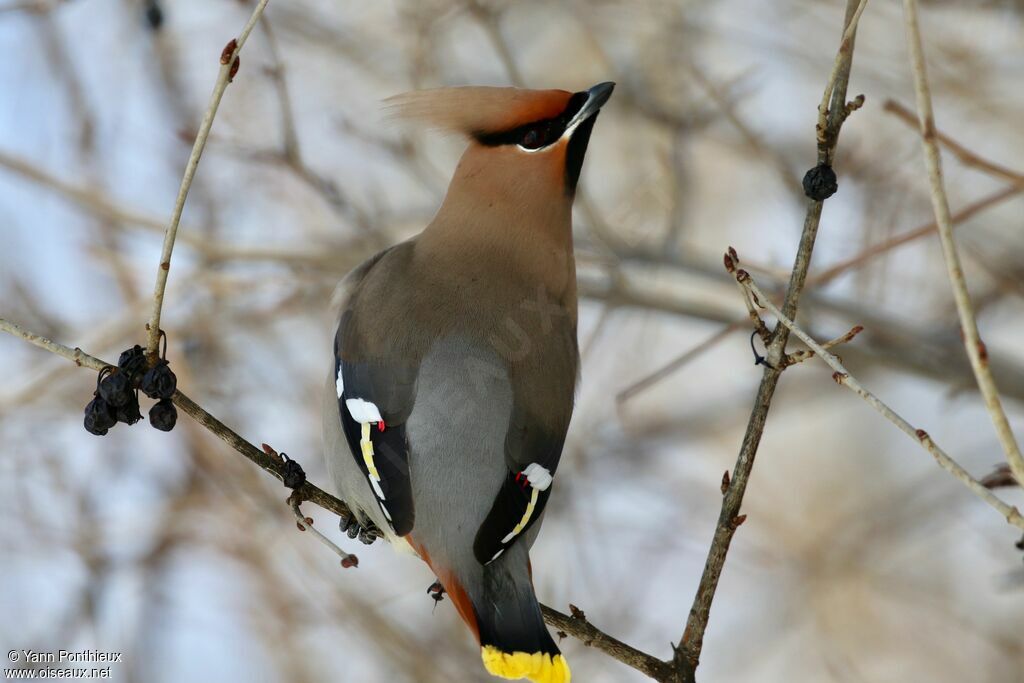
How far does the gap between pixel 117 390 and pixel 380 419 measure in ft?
2.43

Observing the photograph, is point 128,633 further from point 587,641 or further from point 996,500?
point 996,500

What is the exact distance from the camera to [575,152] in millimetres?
3471

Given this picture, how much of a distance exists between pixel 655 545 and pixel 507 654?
279 cm

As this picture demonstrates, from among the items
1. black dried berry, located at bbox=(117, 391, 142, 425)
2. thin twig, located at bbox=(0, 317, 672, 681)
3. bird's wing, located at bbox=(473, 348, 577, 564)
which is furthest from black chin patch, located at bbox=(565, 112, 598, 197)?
black dried berry, located at bbox=(117, 391, 142, 425)

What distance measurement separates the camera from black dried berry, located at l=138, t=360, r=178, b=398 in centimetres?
227

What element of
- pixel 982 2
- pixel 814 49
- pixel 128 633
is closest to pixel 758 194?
pixel 814 49

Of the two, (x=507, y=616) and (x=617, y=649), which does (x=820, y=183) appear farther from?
(x=507, y=616)

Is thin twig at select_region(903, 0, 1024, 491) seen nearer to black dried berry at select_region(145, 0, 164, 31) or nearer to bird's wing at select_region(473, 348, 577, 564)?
bird's wing at select_region(473, 348, 577, 564)

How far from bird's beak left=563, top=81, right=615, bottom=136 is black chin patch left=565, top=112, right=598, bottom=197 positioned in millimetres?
21

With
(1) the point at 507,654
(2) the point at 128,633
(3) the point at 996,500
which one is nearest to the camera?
(3) the point at 996,500

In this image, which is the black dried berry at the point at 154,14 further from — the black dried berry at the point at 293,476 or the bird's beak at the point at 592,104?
the black dried berry at the point at 293,476

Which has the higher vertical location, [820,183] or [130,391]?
[820,183]

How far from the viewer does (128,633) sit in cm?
459

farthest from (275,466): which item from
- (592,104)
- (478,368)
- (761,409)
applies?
(592,104)
